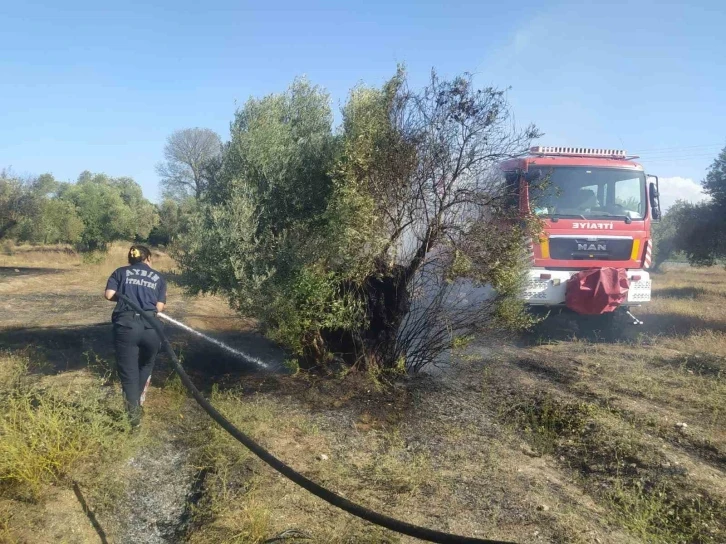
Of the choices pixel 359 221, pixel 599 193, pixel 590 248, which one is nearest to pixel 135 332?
pixel 359 221

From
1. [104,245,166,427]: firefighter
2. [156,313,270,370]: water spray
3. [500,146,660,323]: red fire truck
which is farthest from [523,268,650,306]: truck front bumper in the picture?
[104,245,166,427]: firefighter

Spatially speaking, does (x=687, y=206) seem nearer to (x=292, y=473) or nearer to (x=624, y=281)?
(x=624, y=281)

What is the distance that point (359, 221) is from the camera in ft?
19.0

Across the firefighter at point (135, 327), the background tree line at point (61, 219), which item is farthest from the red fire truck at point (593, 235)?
the background tree line at point (61, 219)

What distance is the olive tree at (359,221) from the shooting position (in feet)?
19.0

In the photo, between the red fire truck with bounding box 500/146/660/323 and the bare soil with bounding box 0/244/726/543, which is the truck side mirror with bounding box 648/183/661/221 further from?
the bare soil with bounding box 0/244/726/543

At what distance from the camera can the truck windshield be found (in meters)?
9.59

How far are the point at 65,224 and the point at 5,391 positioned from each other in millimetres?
22205

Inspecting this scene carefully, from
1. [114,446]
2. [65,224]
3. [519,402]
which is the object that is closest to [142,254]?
[114,446]

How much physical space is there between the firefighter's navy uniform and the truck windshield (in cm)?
687

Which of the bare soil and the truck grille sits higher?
the truck grille

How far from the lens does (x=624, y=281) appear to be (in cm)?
938

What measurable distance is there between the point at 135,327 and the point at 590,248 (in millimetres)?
7527

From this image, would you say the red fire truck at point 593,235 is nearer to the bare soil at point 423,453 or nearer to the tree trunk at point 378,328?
the bare soil at point 423,453
